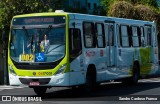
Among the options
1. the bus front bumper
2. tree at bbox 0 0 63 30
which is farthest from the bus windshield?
tree at bbox 0 0 63 30

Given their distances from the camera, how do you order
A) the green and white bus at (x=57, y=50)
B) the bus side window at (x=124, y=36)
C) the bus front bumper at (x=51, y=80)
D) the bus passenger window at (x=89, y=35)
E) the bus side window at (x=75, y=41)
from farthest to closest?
the bus side window at (x=124, y=36) < the bus passenger window at (x=89, y=35) < the bus side window at (x=75, y=41) < the green and white bus at (x=57, y=50) < the bus front bumper at (x=51, y=80)

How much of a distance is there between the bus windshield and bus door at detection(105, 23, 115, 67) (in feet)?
12.7

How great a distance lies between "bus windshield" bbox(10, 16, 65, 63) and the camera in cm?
1694

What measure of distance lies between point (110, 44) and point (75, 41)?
363 centimetres

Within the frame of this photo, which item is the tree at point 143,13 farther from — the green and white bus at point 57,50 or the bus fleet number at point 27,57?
the bus fleet number at point 27,57

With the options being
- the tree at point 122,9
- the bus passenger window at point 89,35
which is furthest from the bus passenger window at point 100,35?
the tree at point 122,9

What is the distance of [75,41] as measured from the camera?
57.1 feet

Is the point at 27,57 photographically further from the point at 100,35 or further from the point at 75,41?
the point at 100,35

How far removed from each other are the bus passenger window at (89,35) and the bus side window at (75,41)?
0.67m

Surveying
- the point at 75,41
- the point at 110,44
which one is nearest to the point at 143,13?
the point at 110,44

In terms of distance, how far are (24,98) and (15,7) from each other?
11.5 metres

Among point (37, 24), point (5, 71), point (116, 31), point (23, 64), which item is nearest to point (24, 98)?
point (23, 64)

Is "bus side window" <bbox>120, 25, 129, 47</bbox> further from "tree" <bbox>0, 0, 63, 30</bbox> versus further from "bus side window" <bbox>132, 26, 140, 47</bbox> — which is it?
"tree" <bbox>0, 0, 63, 30</bbox>

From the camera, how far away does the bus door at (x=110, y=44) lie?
20.5 metres
